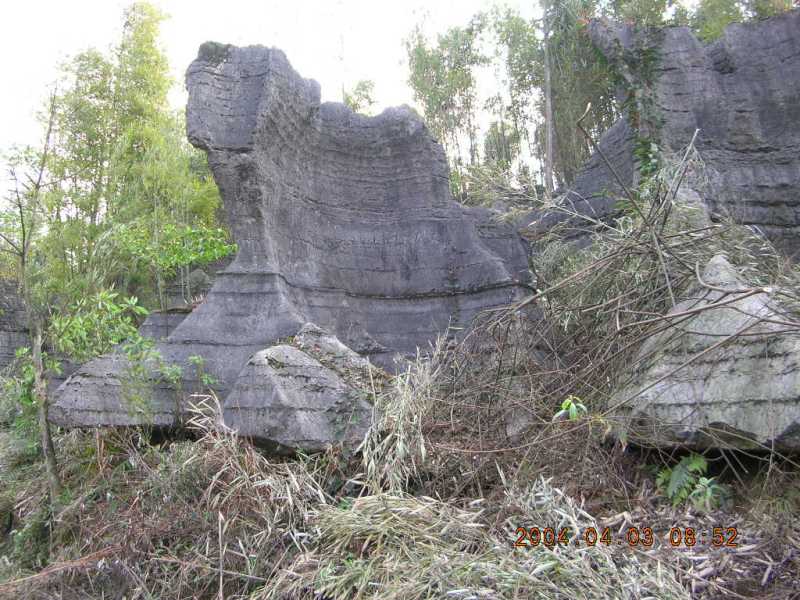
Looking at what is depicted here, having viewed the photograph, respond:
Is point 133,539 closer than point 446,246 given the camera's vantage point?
Yes

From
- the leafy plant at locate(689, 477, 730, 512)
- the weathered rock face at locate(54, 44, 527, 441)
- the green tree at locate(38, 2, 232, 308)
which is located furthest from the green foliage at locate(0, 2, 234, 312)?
the leafy plant at locate(689, 477, 730, 512)

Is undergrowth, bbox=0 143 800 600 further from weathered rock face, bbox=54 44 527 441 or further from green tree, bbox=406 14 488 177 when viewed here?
green tree, bbox=406 14 488 177

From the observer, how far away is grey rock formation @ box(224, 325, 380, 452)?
12.1 ft

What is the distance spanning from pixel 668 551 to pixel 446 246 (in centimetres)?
533

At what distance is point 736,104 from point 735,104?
0.01 m

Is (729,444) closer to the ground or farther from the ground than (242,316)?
closer to the ground

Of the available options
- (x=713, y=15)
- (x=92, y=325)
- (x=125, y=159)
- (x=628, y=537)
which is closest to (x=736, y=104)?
(x=628, y=537)

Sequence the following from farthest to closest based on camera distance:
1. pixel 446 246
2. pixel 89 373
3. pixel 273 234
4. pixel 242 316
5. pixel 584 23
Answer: pixel 584 23
pixel 446 246
pixel 273 234
pixel 242 316
pixel 89 373

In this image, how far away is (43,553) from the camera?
3.96 meters

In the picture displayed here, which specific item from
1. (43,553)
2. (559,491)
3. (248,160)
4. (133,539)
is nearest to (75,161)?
(248,160)

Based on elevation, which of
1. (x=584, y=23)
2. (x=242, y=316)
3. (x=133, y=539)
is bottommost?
(x=133, y=539)

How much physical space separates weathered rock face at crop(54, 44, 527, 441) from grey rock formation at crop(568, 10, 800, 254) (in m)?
2.51

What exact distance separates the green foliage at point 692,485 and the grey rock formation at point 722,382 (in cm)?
10

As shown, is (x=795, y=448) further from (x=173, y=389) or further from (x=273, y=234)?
(x=273, y=234)
